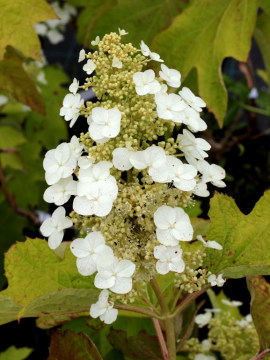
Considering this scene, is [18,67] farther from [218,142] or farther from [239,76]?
[239,76]

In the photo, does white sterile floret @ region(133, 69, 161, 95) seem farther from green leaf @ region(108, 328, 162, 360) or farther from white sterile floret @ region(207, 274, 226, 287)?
green leaf @ region(108, 328, 162, 360)

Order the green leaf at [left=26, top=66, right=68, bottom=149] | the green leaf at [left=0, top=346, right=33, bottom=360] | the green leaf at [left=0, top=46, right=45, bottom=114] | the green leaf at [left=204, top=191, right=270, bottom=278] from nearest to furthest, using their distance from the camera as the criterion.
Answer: the green leaf at [left=204, top=191, right=270, bottom=278]
the green leaf at [left=0, top=346, right=33, bottom=360]
the green leaf at [left=0, top=46, right=45, bottom=114]
the green leaf at [left=26, top=66, right=68, bottom=149]

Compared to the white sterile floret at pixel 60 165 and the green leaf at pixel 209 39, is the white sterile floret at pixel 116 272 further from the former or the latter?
the green leaf at pixel 209 39

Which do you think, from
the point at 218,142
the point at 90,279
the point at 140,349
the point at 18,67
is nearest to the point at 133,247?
the point at 90,279

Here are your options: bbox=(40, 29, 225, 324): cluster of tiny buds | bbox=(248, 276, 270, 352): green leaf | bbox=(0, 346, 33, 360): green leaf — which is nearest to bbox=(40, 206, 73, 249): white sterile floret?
bbox=(40, 29, 225, 324): cluster of tiny buds

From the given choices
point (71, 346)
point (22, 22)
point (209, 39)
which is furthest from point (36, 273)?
point (209, 39)

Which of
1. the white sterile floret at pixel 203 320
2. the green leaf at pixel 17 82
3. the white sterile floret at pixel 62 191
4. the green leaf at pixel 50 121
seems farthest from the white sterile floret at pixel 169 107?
the green leaf at pixel 50 121
